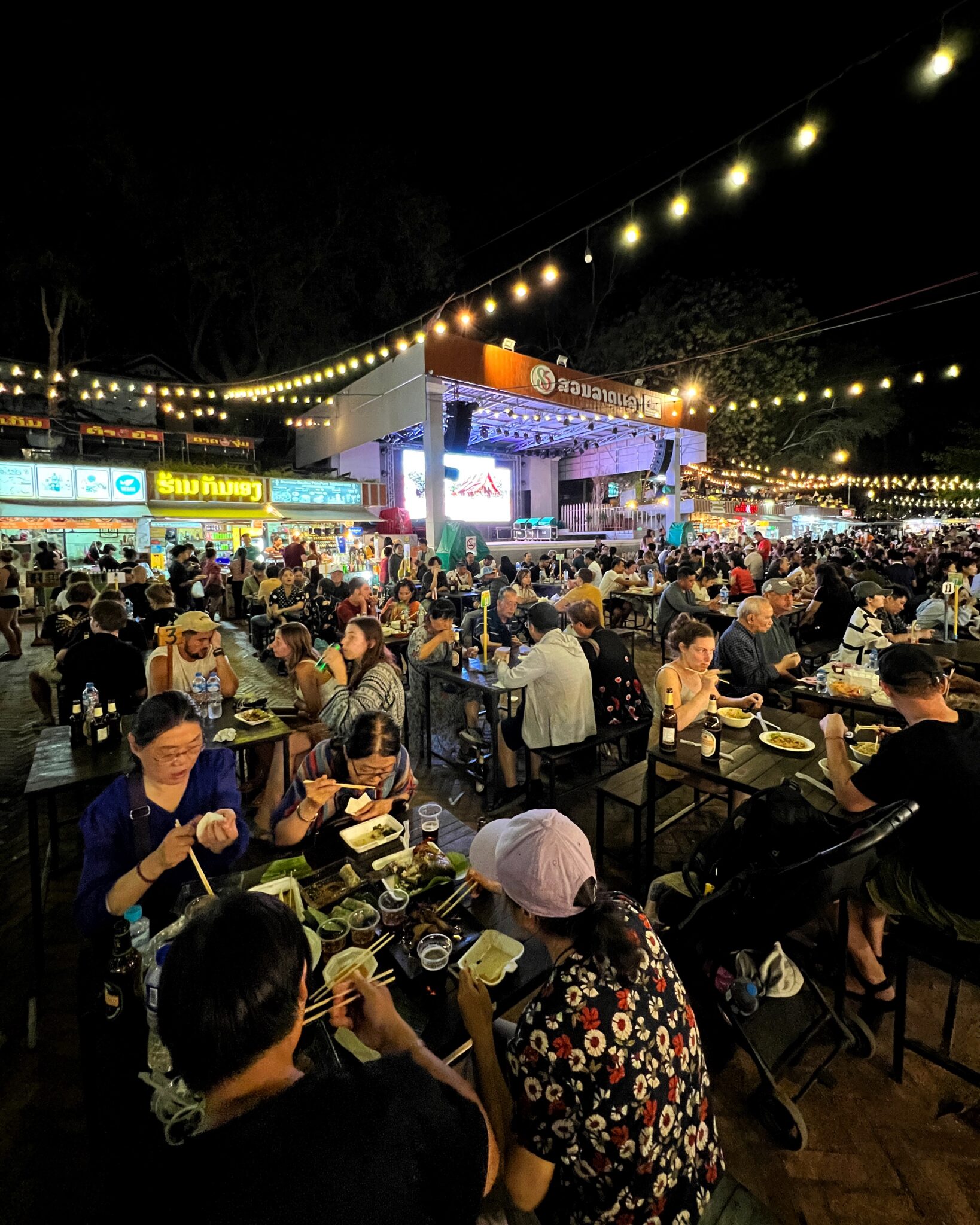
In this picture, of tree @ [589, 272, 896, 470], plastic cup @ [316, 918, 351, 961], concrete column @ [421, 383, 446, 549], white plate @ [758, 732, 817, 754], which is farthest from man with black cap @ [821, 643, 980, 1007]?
tree @ [589, 272, 896, 470]

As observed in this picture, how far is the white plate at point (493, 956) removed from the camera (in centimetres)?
178

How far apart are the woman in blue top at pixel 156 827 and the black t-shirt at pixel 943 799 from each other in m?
2.96

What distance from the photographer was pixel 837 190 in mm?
11977

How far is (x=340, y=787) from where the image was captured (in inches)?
104

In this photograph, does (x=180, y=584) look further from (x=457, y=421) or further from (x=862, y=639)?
(x=862, y=639)

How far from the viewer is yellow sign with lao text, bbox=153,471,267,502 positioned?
54.6ft

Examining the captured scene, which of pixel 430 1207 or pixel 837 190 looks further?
pixel 837 190

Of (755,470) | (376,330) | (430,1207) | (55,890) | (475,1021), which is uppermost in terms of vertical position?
(376,330)

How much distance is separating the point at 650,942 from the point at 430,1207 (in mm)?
738

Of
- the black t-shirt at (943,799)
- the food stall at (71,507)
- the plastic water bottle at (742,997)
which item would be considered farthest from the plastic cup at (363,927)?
the food stall at (71,507)

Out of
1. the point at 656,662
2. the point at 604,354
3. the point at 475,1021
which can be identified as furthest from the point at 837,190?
the point at 475,1021

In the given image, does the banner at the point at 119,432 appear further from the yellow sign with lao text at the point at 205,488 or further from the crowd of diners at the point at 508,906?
the crowd of diners at the point at 508,906

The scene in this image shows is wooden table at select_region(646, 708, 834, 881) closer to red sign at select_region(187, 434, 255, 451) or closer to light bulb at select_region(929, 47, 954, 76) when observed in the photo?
light bulb at select_region(929, 47, 954, 76)

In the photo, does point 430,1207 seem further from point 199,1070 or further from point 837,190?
point 837,190
